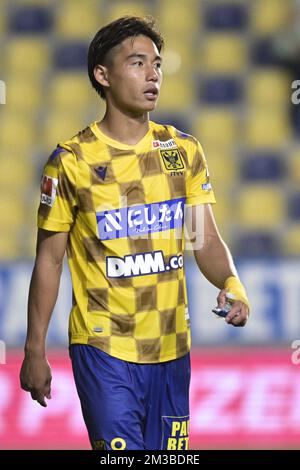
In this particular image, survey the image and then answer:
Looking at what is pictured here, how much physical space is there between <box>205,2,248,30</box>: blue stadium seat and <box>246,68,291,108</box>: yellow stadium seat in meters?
0.47

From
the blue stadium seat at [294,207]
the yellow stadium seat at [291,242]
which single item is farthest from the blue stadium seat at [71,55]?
the yellow stadium seat at [291,242]

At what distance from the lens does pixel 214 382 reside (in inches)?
234

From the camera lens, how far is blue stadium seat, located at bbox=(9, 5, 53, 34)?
318 inches

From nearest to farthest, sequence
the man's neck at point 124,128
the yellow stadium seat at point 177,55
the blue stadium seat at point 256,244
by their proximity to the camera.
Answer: the man's neck at point 124,128, the blue stadium seat at point 256,244, the yellow stadium seat at point 177,55

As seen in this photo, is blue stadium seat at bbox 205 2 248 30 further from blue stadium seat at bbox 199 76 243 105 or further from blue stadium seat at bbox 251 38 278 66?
blue stadium seat at bbox 199 76 243 105

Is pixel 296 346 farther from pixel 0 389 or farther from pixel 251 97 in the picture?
pixel 251 97

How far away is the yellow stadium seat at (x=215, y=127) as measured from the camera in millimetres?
7391

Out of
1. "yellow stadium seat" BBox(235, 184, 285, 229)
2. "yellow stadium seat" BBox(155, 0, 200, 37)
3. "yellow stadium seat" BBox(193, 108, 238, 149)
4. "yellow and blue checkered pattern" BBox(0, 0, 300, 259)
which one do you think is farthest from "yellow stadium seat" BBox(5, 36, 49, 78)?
"yellow stadium seat" BBox(235, 184, 285, 229)

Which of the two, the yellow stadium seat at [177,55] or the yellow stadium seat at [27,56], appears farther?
the yellow stadium seat at [27,56]

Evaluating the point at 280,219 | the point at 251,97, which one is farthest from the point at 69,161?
the point at 251,97

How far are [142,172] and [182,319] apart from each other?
0.46 m

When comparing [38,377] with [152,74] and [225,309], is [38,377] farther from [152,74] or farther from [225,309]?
[152,74]

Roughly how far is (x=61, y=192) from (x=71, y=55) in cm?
473

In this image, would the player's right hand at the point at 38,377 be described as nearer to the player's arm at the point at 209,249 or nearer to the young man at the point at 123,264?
the young man at the point at 123,264
